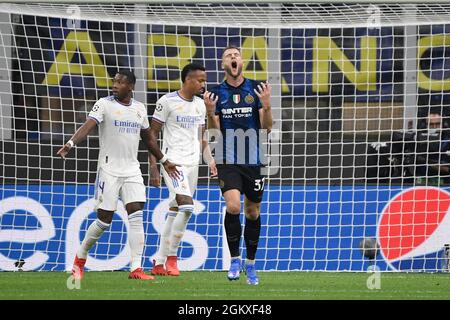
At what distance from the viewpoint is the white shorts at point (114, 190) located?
11281 millimetres

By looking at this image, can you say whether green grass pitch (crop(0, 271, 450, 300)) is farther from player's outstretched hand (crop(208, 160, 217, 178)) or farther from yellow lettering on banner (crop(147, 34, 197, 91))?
yellow lettering on banner (crop(147, 34, 197, 91))

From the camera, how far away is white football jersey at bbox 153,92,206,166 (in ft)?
40.1

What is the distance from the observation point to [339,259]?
14227mm

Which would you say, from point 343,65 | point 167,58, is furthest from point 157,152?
point 343,65

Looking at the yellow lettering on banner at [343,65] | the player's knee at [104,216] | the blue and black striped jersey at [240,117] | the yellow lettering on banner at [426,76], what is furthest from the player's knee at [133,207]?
the yellow lettering on banner at [426,76]

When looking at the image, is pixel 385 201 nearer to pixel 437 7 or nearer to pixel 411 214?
pixel 411 214

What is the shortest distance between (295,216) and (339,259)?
745 mm

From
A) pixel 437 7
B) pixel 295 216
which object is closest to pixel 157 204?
pixel 295 216

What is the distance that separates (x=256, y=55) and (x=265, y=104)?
12.6 feet

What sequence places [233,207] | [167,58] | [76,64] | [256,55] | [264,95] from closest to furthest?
[264,95] → [233,207] → [76,64] → [167,58] → [256,55]

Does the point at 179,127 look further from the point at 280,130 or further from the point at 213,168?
the point at 280,130

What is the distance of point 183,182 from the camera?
39.4 ft

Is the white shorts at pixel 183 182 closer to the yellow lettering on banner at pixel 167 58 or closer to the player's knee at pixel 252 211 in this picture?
the player's knee at pixel 252 211

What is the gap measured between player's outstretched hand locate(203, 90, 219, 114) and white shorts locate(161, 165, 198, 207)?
107cm
